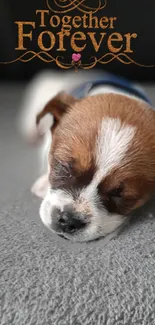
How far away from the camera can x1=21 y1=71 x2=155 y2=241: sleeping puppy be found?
1191 millimetres

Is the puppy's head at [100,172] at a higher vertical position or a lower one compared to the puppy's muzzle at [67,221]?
higher

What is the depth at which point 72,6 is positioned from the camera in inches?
74.7

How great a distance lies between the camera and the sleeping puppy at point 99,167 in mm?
1191

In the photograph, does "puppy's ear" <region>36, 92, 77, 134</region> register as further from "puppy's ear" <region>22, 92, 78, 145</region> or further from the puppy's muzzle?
the puppy's muzzle

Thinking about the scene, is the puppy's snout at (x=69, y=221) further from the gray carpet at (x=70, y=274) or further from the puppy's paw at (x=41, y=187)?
the puppy's paw at (x=41, y=187)

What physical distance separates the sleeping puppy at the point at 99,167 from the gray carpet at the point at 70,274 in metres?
0.05

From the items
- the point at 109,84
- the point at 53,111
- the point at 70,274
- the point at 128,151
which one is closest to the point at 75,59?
the point at 109,84

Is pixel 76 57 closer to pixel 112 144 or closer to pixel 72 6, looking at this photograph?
pixel 72 6

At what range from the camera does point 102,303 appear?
0.98 meters

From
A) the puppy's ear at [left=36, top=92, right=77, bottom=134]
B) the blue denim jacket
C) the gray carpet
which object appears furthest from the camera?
the blue denim jacket

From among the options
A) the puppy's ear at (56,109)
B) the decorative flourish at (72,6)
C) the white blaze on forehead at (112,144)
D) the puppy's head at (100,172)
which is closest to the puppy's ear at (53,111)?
the puppy's ear at (56,109)

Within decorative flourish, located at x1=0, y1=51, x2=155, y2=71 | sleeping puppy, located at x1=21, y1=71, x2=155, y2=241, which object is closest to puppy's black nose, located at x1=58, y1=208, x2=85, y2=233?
sleeping puppy, located at x1=21, y1=71, x2=155, y2=241

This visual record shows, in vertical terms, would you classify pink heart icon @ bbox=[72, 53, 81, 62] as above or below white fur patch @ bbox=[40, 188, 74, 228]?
above

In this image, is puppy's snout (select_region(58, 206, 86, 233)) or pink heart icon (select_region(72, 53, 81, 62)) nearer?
puppy's snout (select_region(58, 206, 86, 233))
